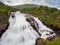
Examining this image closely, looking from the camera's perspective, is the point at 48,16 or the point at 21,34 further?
the point at 48,16

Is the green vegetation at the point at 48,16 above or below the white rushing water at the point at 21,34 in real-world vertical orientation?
below

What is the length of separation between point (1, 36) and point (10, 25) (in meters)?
4.47

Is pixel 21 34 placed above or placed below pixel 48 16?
above

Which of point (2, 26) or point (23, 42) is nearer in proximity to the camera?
point (23, 42)

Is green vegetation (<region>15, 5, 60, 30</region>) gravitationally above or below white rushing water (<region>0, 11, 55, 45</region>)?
below

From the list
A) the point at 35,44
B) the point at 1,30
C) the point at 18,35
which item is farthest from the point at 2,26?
the point at 35,44

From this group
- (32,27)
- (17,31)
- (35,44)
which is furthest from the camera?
(32,27)

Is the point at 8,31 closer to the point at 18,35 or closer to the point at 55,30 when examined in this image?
the point at 18,35

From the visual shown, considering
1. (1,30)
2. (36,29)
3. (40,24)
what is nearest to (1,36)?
(1,30)

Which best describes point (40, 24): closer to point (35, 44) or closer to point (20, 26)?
point (20, 26)

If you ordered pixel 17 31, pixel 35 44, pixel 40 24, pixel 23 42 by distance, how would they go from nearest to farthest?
pixel 35 44, pixel 23 42, pixel 17 31, pixel 40 24

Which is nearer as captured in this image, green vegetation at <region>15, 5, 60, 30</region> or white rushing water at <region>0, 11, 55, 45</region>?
white rushing water at <region>0, 11, 55, 45</region>

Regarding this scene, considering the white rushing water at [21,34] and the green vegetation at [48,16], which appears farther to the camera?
the green vegetation at [48,16]

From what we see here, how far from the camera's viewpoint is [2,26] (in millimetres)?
42875
